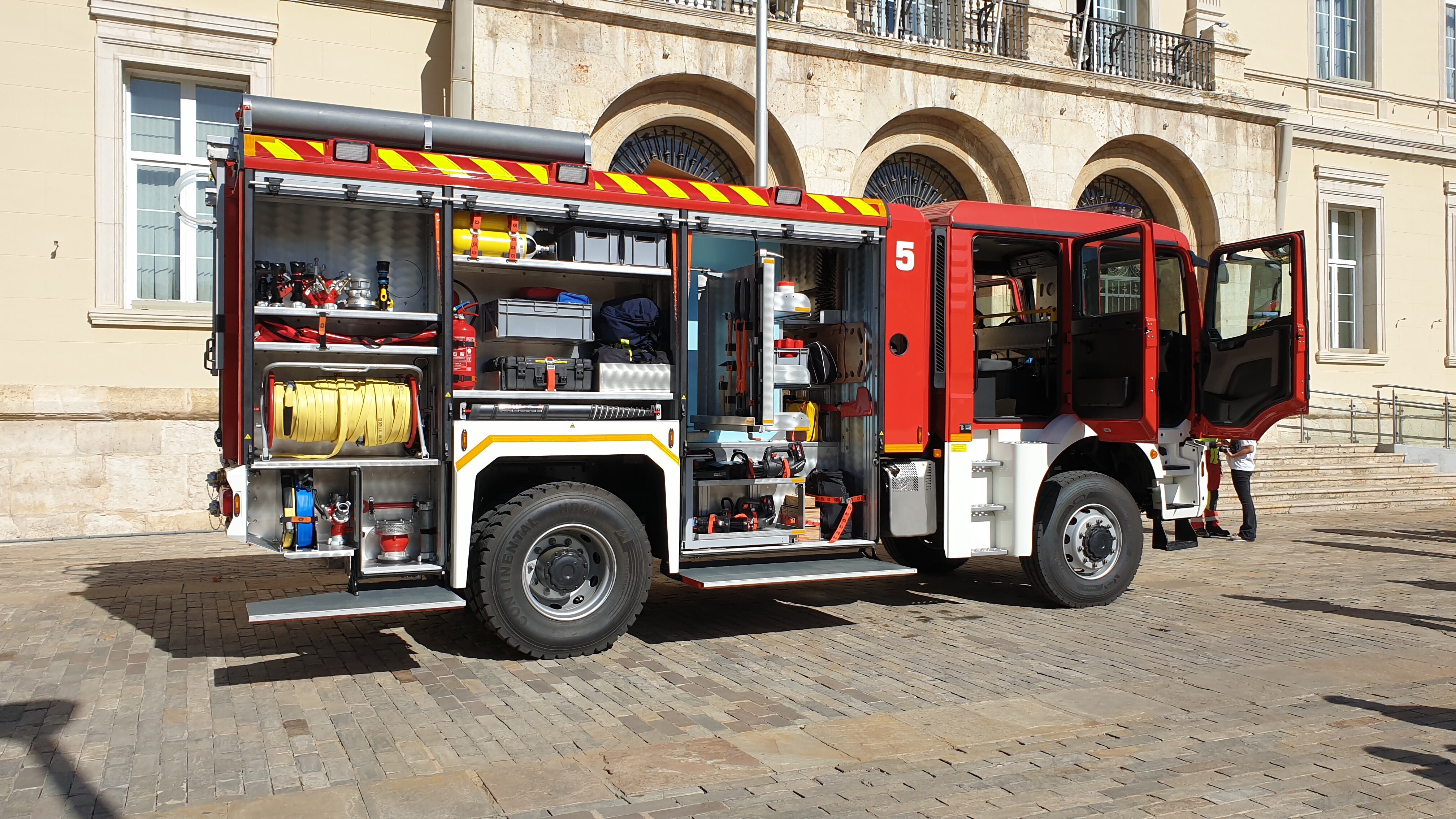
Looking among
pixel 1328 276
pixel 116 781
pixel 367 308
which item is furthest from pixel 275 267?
pixel 1328 276

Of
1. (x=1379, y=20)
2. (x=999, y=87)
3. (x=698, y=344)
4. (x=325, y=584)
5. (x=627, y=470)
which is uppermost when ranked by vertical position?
(x=1379, y=20)

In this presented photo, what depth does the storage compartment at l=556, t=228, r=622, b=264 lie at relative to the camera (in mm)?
7066

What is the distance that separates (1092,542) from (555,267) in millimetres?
4581

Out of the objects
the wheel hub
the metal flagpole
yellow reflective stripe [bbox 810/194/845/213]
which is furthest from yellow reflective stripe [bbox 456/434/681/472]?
the metal flagpole

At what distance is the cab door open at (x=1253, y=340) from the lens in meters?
8.81

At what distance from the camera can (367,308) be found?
661 cm

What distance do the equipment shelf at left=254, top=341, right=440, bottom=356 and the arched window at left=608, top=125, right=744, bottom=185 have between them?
10484 millimetres

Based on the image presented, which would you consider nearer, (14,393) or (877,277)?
(877,277)

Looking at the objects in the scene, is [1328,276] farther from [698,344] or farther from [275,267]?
[275,267]

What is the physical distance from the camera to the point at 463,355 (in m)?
6.73

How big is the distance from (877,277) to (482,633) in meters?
3.67

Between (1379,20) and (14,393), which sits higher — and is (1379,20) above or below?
above

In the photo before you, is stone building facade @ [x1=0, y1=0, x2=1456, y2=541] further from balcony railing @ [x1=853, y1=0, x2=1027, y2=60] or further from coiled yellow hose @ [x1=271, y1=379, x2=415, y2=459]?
coiled yellow hose @ [x1=271, y1=379, x2=415, y2=459]

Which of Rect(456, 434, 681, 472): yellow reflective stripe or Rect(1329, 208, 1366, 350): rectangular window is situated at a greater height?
Rect(1329, 208, 1366, 350): rectangular window
